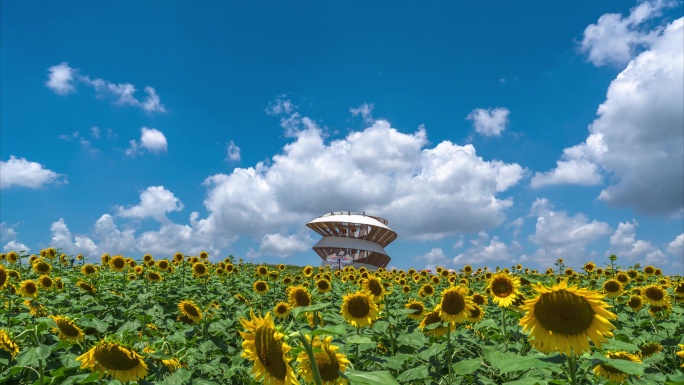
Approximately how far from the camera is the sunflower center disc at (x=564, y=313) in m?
3.59

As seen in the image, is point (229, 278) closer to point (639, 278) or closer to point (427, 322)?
point (427, 322)

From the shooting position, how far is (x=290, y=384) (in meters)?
2.86

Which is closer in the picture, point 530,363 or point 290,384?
point 290,384

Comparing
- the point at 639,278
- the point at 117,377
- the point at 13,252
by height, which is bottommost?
the point at 117,377

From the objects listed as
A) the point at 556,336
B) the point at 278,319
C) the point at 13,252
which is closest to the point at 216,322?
the point at 278,319

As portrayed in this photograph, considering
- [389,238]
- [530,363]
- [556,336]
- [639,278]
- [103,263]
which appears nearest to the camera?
[530,363]

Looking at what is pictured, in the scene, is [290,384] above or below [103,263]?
below

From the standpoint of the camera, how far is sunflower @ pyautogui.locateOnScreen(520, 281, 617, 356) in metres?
3.57

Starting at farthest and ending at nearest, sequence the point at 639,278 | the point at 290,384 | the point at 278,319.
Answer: the point at 639,278
the point at 278,319
the point at 290,384

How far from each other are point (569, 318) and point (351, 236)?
2249 inches

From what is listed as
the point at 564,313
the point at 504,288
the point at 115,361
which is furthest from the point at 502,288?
the point at 115,361

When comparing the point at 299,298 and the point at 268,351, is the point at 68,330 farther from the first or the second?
the point at 268,351

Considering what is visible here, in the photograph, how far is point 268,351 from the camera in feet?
9.09

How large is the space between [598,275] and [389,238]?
4814 cm
